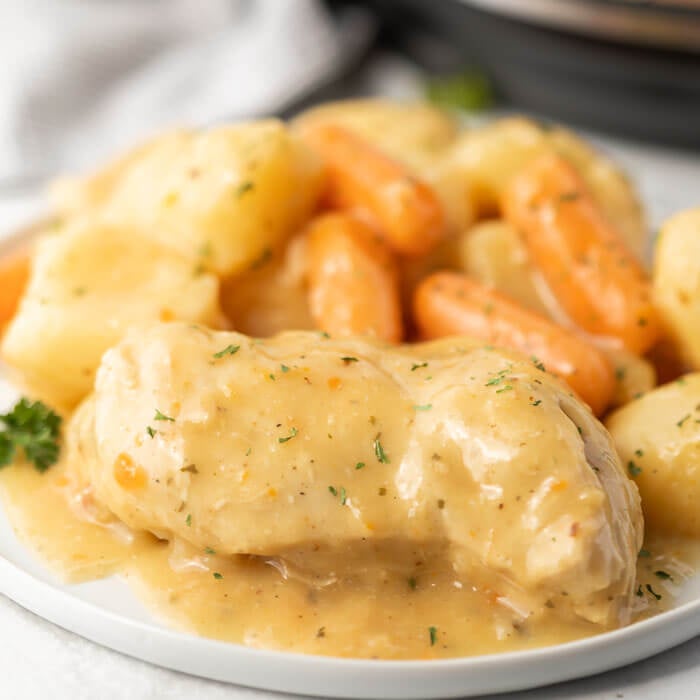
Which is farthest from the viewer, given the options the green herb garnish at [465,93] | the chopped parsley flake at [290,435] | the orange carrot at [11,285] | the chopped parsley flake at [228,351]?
the green herb garnish at [465,93]

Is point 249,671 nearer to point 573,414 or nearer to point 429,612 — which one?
point 429,612

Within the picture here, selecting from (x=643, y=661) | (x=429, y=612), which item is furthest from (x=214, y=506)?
(x=643, y=661)

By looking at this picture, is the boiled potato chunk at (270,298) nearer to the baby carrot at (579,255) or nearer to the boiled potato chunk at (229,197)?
the boiled potato chunk at (229,197)

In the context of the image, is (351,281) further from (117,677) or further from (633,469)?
(117,677)

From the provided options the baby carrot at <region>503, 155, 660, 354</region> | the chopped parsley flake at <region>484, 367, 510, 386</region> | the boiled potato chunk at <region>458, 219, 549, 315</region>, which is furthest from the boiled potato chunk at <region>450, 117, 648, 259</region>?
the chopped parsley flake at <region>484, 367, 510, 386</region>

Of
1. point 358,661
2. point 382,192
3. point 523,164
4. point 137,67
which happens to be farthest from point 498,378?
point 137,67

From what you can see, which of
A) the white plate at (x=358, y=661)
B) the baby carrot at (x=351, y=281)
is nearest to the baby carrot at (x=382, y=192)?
the baby carrot at (x=351, y=281)
